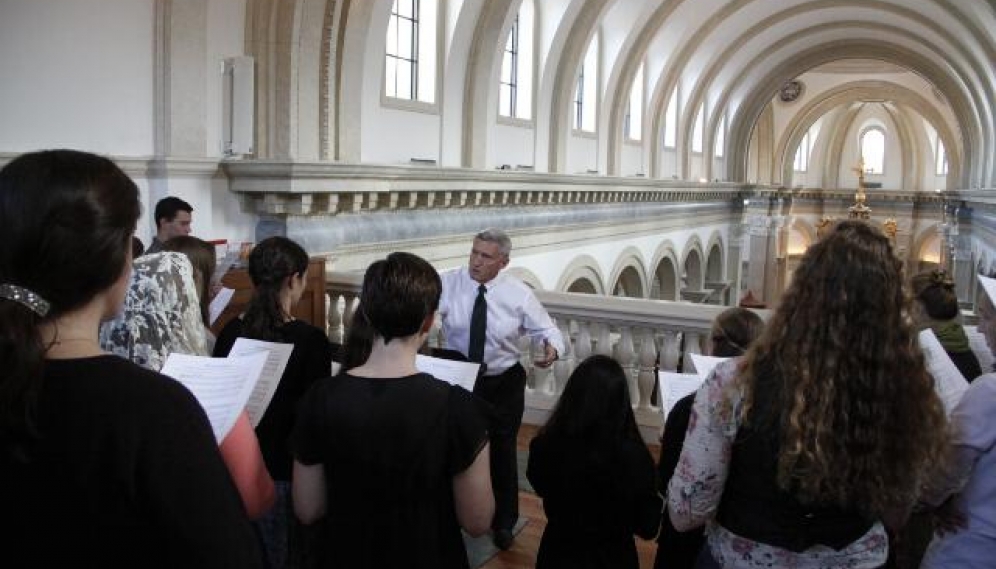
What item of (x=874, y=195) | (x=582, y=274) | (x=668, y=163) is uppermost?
(x=668, y=163)

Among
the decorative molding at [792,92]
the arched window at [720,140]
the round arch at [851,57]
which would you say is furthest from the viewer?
the decorative molding at [792,92]

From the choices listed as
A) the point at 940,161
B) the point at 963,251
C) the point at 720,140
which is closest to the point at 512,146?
the point at 720,140

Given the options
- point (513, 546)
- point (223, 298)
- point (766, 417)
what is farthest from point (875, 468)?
point (223, 298)

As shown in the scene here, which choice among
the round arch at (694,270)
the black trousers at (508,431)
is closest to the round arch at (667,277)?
the round arch at (694,270)

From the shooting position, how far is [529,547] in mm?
4266

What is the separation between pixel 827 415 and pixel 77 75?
6458 mm

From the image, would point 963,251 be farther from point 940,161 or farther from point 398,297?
point 398,297

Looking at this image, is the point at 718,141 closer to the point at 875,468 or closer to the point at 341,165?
the point at 341,165

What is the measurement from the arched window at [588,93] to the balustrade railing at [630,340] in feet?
34.8

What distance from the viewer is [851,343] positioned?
78.7 inches

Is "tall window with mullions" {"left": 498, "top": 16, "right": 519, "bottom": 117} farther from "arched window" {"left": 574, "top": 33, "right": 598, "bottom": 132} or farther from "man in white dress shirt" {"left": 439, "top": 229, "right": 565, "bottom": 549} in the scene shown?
"man in white dress shirt" {"left": 439, "top": 229, "right": 565, "bottom": 549}

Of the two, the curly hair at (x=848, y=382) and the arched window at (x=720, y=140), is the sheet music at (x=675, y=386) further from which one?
the arched window at (x=720, y=140)

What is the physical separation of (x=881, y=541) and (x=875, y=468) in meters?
0.31

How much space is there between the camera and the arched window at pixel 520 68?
13977 mm
